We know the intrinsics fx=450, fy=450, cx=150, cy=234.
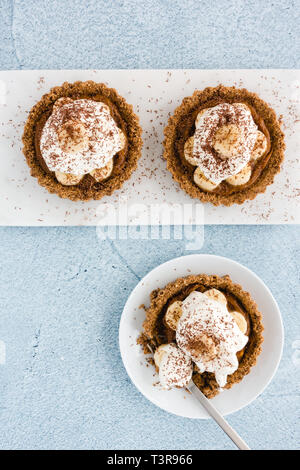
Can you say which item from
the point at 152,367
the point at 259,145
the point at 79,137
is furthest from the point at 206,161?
the point at 152,367

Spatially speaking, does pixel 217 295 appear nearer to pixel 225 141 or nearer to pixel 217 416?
pixel 217 416

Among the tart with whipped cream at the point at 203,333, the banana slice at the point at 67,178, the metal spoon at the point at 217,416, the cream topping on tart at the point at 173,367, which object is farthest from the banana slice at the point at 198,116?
the metal spoon at the point at 217,416

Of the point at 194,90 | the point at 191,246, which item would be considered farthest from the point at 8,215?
the point at 194,90

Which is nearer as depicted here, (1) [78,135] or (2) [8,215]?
(1) [78,135]

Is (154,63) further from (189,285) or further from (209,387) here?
(209,387)

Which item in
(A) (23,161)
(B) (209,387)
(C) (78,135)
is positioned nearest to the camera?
(C) (78,135)

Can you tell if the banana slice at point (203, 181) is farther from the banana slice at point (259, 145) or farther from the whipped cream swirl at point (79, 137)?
the whipped cream swirl at point (79, 137)

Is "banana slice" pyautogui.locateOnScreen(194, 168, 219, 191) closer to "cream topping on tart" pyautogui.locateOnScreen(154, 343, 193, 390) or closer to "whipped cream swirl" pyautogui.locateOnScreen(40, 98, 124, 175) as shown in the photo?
"whipped cream swirl" pyautogui.locateOnScreen(40, 98, 124, 175)
